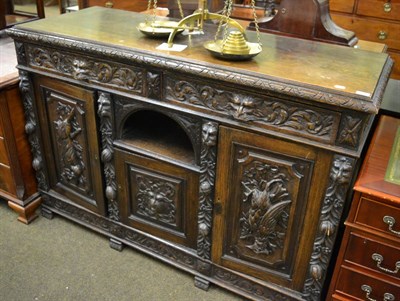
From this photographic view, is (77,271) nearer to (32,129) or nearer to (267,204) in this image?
(32,129)

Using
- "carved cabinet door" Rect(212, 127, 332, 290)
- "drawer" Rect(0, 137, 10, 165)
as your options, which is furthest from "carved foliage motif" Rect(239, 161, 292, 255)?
"drawer" Rect(0, 137, 10, 165)

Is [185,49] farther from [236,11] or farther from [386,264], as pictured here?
[236,11]

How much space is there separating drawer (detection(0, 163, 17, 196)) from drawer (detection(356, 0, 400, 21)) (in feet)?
7.77

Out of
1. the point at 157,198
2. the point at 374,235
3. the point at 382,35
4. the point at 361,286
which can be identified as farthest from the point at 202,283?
the point at 382,35

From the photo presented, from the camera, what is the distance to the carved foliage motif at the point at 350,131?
1.10 metres

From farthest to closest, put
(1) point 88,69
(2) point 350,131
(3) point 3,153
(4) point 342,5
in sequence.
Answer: (4) point 342,5
(3) point 3,153
(1) point 88,69
(2) point 350,131

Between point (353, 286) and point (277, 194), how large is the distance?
1.33 ft

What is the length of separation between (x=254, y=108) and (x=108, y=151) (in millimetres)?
649

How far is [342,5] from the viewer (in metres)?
2.79

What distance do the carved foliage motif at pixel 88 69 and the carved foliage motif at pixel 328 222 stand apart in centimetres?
69

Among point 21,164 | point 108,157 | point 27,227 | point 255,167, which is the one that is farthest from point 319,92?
point 27,227

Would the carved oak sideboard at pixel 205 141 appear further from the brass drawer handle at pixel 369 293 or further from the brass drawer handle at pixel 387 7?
the brass drawer handle at pixel 387 7

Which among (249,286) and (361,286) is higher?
(361,286)

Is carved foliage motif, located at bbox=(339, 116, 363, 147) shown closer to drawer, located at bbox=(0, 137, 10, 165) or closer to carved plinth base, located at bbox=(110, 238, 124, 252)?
carved plinth base, located at bbox=(110, 238, 124, 252)
